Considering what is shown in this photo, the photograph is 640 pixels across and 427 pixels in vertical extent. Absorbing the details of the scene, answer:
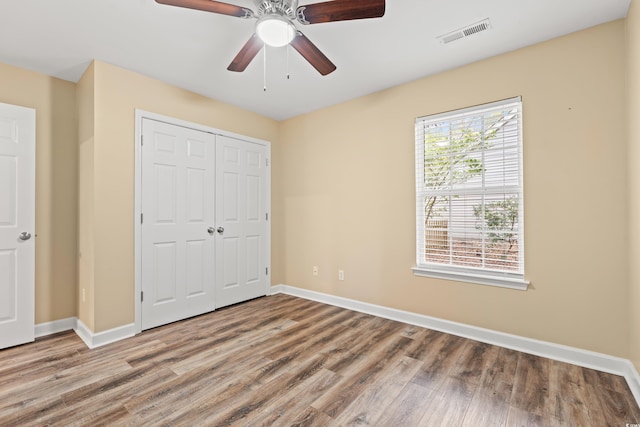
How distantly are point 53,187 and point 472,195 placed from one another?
4113mm

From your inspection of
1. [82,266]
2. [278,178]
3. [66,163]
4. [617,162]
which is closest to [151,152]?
[66,163]

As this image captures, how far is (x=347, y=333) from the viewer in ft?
9.41

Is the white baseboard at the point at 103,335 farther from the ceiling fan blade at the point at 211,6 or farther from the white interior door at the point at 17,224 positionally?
the ceiling fan blade at the point at 211,6

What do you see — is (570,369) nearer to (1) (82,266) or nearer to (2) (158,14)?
(2) (158,14)

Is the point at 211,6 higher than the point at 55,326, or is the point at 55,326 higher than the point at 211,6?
the point at 211,6

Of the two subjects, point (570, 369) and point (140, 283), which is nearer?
point (570, 369)

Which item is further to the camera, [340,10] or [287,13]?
[287,13]

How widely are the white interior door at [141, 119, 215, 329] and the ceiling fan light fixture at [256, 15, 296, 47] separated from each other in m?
1.82

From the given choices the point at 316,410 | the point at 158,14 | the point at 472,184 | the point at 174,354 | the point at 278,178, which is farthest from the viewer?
the point at 278,178

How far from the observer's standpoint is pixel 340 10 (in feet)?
5.49

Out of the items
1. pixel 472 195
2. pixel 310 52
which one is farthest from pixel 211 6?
pixel 472 195

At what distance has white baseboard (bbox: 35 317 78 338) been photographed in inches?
111

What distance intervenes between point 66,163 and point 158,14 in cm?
195

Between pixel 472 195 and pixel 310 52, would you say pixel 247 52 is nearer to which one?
pixel 310 52
